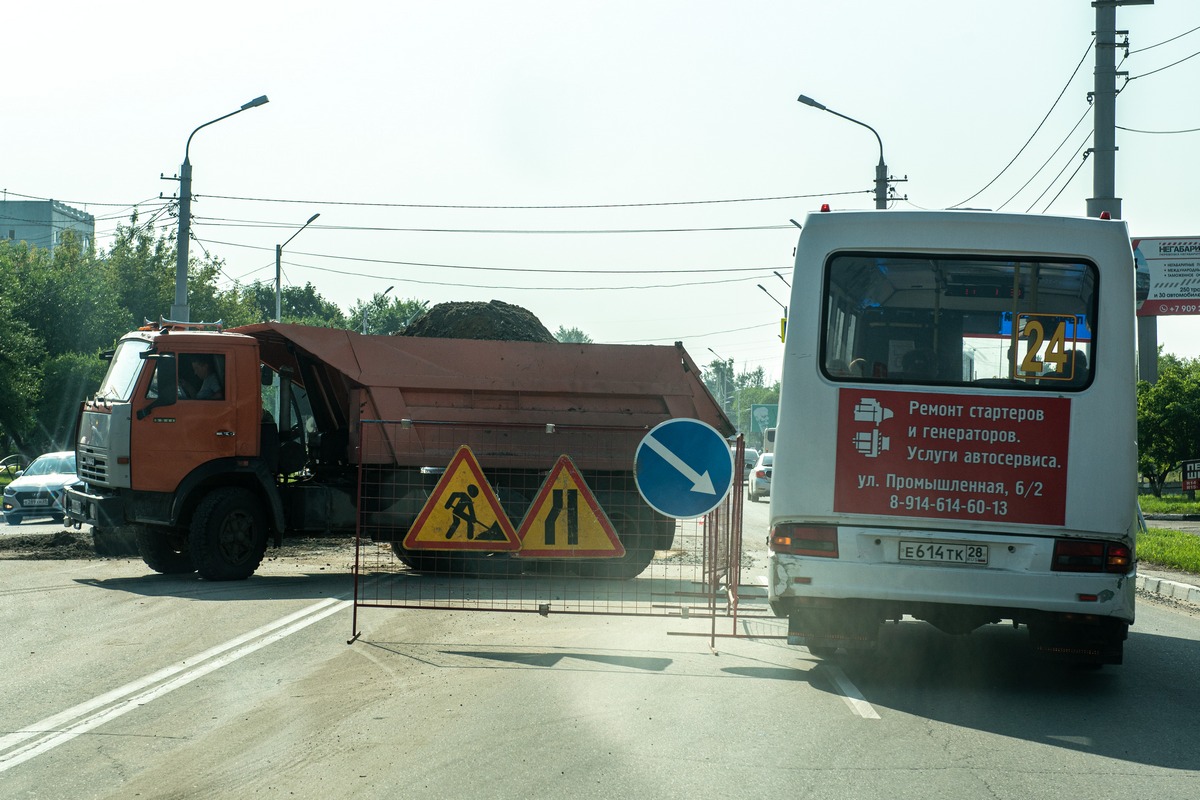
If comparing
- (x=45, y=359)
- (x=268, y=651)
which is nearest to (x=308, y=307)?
(x=45, y=359)

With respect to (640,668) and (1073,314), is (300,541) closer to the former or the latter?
(640,668)

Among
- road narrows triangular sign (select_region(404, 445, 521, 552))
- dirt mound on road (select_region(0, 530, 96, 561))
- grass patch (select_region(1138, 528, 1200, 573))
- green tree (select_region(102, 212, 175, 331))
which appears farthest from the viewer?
green tree (select_region(102, 212, 175, 331))

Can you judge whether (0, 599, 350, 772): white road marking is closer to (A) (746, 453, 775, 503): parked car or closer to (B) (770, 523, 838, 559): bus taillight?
(B) (770, 523, 838, 559): bus taillight

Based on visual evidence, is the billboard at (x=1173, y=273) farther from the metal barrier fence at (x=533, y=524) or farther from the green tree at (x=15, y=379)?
the green tree at (x=15, y=379)

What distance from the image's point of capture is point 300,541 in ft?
61.3

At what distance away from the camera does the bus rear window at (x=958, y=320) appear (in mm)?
7941

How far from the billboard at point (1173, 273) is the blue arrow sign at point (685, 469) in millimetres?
19828

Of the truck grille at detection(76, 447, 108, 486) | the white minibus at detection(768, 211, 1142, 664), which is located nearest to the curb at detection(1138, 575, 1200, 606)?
the white minibus at detection(768, 211, 1142, 664)

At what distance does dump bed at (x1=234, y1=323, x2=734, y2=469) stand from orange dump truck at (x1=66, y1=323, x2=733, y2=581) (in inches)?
0.6

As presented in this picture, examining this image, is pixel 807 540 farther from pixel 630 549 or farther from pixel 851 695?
pixel 630 549

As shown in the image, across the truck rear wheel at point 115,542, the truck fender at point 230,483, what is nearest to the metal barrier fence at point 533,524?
the truck fender at point 230,483

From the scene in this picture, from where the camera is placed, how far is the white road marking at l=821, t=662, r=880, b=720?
7.23 meters

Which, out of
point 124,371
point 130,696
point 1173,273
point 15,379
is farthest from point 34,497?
point 1173,273

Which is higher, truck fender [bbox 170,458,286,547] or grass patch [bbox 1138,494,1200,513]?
truck fender [bbox 170,458,286,547]
